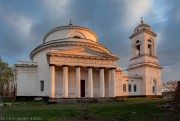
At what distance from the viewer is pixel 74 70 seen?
109 ft

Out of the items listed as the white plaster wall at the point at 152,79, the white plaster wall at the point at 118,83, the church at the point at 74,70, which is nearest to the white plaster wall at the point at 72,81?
the church at the point at 74,70

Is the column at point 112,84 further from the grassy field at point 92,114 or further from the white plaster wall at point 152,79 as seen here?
the white plaster wall at point 152,79

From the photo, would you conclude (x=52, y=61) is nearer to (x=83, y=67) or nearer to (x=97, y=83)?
(x=83, y=67)

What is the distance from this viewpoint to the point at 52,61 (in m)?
29.3

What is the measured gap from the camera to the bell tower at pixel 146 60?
152 feet

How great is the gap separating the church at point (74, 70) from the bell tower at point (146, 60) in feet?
0.71

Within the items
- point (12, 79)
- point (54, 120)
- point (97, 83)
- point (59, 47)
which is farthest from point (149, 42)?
point (54, 120)

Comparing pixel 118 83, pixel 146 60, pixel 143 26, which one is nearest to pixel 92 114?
pixel 118 83

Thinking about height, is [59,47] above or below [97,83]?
above

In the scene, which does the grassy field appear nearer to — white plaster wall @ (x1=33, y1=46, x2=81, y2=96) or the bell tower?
white plaster wall @ (x1=33, y1=46, x2=81, y2=96)

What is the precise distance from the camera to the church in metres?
30.2

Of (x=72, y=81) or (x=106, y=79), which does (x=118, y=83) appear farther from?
(x=72, y=81)

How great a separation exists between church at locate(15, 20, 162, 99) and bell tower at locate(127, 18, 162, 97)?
0.22 meters

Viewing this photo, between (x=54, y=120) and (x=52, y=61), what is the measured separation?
17880mm
